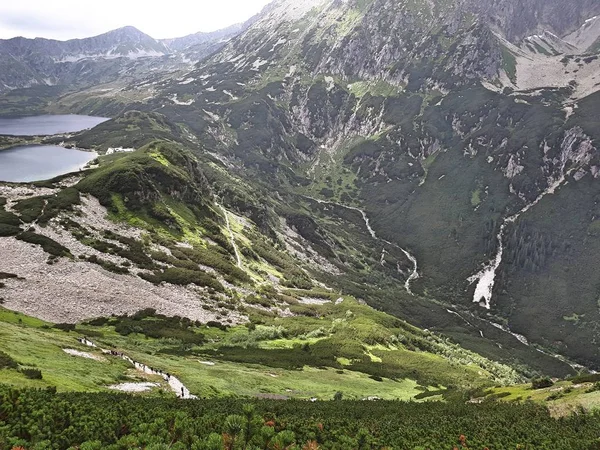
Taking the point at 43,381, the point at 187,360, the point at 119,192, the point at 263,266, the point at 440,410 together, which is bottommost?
the point at 263,266

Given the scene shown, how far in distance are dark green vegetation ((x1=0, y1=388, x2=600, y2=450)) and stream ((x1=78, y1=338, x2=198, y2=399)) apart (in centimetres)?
1279

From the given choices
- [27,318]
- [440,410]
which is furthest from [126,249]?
[440,410]

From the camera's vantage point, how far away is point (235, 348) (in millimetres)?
80688

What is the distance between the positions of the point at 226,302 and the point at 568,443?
3494 inches

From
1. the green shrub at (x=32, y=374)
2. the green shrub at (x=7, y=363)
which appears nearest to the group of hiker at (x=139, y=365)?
the green shrub at (x=32, y=374)

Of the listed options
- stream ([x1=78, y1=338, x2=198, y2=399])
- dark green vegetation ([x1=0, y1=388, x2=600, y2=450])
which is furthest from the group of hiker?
dark green vegetation ([x1=0, y1=388, x2=600, y2=450])

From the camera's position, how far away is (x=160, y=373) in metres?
50.1

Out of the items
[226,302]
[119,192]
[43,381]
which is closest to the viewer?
[43,381]

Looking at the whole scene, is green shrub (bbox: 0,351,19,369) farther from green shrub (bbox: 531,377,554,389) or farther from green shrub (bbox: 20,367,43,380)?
green shrub (bbox: 531,377,554,389)

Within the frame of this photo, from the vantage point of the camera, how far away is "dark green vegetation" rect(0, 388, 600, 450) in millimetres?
17766

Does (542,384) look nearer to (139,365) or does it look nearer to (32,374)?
(139,365)

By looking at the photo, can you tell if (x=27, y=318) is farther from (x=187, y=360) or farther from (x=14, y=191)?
(x=14, y=191)

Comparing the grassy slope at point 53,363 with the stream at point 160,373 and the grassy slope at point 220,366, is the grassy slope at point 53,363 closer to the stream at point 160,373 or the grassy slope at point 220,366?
the grassy slope at point 220,366

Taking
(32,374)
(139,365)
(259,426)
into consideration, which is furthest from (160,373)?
(259,426)
